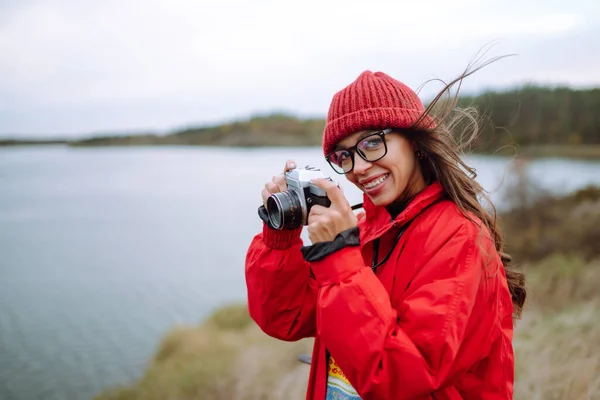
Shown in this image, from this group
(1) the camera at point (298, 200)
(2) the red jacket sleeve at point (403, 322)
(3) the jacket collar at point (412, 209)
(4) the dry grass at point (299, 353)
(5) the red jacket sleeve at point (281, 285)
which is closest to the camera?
(2) the red jacket sleeve at point (403, 322)

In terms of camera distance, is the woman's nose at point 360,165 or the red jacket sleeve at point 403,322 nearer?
the red jacket sleeve at point 403,322

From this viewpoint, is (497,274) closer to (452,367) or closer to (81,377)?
(452,367)

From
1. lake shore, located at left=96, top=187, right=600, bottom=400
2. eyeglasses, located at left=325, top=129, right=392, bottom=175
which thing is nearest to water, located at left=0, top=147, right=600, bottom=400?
lake shore, located at left=96, top=187, right=600, bottom=400

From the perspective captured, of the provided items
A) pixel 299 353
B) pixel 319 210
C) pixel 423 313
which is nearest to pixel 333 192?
pixel 319 210

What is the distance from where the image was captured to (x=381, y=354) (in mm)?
1038

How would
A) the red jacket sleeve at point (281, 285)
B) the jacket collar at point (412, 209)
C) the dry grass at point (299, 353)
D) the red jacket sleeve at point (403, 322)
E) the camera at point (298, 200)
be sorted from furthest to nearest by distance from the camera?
the dry grass at point (299, 353) → the red jacket sleeve at point (281, 285) → the camera at point (298, 200) → the jacket collar at point (412, 209) → the red jacket sleeve at point (403, 322)

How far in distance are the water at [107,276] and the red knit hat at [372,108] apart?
1.24 m

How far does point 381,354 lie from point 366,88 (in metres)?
0.79

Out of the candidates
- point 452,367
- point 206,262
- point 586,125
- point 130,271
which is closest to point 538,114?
point 586,125

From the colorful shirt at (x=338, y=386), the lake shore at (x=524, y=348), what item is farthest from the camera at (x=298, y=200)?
the lake shore at (x=524, y=348)

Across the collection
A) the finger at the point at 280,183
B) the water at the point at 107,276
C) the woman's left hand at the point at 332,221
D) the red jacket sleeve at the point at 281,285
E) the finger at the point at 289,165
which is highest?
the finger at the point at 289,165

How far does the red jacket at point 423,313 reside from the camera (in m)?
1.04

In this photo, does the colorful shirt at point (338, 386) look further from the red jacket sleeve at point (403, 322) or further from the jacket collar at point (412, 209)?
the jacket collar at point (412, 209)

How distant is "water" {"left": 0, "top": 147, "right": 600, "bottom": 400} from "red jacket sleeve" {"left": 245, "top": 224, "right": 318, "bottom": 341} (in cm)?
142
